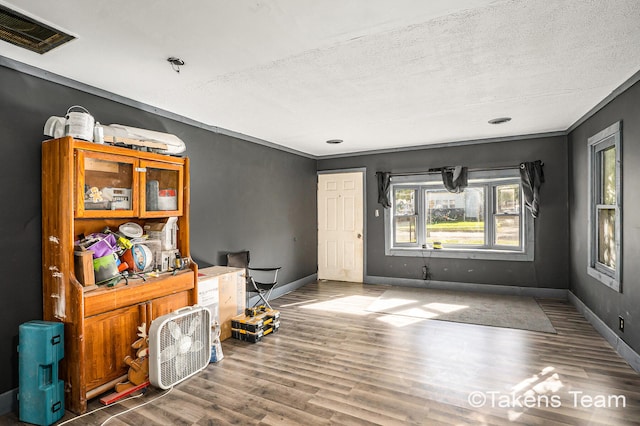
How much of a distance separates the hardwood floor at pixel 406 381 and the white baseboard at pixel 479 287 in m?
1.19

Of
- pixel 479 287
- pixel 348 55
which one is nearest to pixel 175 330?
pixel 348 55

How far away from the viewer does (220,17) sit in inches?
79.5

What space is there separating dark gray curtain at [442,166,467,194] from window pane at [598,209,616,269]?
6.90ft

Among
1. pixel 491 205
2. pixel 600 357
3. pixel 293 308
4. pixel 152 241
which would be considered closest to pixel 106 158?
pixel 152 241

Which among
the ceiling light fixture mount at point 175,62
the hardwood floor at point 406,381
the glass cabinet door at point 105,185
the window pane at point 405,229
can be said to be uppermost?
the ceiling light fixture mount at point 175,62

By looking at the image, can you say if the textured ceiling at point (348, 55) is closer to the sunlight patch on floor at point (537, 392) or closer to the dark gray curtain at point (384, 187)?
the dark gray curtain at point (384, 187)

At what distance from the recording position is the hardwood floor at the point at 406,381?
2.39m

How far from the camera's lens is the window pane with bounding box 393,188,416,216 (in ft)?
21.2

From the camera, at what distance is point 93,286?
8.49 ft

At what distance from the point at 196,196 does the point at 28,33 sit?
2257 mm

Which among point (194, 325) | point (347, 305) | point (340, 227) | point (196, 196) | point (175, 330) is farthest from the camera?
point (340, 227)

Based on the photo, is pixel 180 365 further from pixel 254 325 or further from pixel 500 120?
pixel 500 120

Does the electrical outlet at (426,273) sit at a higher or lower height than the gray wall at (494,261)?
lower

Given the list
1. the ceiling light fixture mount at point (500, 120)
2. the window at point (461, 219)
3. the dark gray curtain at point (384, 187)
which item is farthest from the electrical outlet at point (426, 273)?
the ceiling light fixture mount at point (500, 120)
